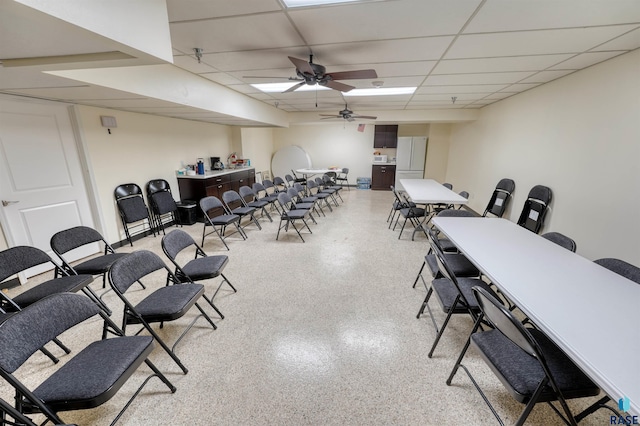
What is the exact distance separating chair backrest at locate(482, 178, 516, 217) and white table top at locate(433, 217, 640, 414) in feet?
8.13

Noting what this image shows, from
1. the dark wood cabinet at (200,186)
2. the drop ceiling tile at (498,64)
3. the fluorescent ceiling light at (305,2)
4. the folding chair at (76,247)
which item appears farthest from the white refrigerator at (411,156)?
the folding chair at (76,247)

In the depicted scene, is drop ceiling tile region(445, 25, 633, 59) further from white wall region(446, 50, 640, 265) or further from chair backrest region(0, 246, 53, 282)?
chair backrest region(0, 246, 53, 282)

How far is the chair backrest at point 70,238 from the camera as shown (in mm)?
2279

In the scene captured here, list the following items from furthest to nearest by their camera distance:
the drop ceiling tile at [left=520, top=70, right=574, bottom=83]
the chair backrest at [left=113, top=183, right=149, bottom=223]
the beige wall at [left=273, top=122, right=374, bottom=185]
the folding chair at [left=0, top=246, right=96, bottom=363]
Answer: the beige wall at [left=273, top=122, right=374, bottom=185] < the chair backrest at [left=113, top=183, right=149, bottom=223] < the drop ceiling tile at [left=520, top=70, right=574, bottom=83] < the folding chair at [left=0, top=246, right=96, bottom=363]

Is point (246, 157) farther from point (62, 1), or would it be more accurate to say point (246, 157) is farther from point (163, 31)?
point (62, 1)

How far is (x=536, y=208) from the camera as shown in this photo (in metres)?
3.63

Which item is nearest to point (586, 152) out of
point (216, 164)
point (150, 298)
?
point (150, 298)

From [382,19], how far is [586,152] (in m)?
2.98

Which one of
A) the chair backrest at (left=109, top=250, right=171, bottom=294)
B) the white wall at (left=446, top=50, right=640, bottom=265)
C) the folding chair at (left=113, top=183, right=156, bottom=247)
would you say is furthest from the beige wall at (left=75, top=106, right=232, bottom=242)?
the white wall at (left=446, top=50, right=640, bottom=265)

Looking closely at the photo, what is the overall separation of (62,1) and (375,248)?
3690 mm

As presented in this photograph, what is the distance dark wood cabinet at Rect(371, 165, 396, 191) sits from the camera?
834 cm

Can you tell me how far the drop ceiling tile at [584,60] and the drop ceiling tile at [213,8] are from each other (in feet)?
10.4

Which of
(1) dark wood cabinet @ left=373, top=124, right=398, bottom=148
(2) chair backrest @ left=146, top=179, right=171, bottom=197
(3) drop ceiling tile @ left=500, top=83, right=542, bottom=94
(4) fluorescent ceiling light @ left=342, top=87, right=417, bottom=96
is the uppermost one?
(4) fluorescent ceiling light @ left=342, top=87, right=417, bottom=96

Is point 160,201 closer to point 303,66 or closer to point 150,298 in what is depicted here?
point 150,298
